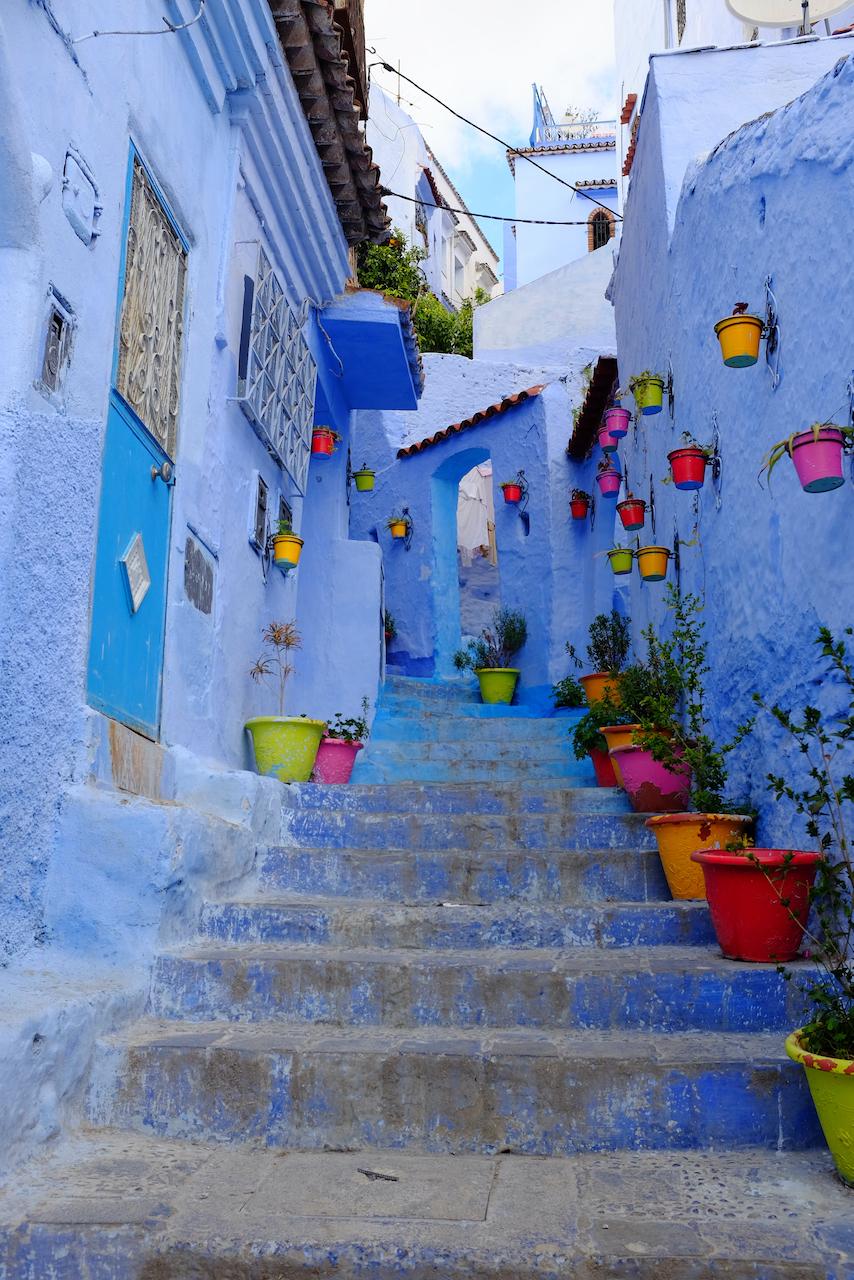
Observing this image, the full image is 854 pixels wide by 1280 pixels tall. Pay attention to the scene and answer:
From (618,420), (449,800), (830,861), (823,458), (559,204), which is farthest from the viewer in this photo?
(559,204)

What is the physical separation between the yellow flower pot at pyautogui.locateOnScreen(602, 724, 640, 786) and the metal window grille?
8.91 feet

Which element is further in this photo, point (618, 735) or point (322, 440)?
point (322, 440)

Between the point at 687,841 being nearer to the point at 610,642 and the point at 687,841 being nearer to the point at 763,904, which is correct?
the point at 763,904

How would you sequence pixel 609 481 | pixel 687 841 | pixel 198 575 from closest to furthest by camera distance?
pixel 687 841
pixel 198 575
pixel 609 481

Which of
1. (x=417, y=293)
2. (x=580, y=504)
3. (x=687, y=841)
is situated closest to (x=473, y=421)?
(x=580, y=504)

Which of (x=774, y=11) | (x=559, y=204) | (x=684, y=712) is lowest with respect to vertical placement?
(x=684, y=712)

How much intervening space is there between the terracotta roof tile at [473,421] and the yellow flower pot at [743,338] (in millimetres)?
7676

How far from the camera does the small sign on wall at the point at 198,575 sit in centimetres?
524

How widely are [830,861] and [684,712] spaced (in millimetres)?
2493

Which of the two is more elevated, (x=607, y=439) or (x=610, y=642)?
(x=607, y=439)

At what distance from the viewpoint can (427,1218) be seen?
101 inches

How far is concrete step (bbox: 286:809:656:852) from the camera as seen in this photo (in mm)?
5273

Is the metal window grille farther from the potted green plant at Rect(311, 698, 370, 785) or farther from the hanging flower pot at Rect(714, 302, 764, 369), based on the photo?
the hanging flower pot at Rect(714, 302, 764, 369)

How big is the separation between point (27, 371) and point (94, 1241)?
2.51 m
